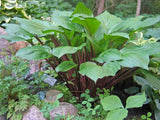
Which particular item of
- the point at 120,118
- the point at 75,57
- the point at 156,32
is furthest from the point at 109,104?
the point at 156,32

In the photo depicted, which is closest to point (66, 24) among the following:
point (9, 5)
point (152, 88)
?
point (152, 88)

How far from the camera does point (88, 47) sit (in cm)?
152

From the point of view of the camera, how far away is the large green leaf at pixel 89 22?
47.2 inches

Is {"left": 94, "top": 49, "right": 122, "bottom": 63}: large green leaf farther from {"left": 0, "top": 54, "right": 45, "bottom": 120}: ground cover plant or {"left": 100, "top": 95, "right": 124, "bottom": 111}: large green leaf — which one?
{"left": 0, "top": 54, "right": 45, "bottom": 120}: ground cover plant

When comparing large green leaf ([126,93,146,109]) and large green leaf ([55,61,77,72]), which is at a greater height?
large green leaf ([55,61,77,72])

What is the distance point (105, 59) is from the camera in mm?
1216

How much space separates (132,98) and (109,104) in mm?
204

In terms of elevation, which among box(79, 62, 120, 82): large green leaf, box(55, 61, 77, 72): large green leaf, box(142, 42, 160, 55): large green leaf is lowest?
box(55, 61, 77, 72): large green leaf

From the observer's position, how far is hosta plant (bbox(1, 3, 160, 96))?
1.17 m

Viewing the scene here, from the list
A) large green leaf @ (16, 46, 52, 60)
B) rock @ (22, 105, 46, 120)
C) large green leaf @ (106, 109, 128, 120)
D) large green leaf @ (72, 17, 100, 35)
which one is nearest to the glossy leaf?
large green leaf @ (16, 46, 52, 60)

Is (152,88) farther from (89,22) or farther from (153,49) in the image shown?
(89,22)

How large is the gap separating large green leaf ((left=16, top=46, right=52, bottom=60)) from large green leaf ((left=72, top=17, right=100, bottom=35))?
41cm

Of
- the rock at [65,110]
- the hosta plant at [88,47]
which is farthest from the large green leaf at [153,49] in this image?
the rock at [65,110]

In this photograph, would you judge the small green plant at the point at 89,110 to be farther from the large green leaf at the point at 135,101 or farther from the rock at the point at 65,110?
the large green leaf at the point at 135,101
